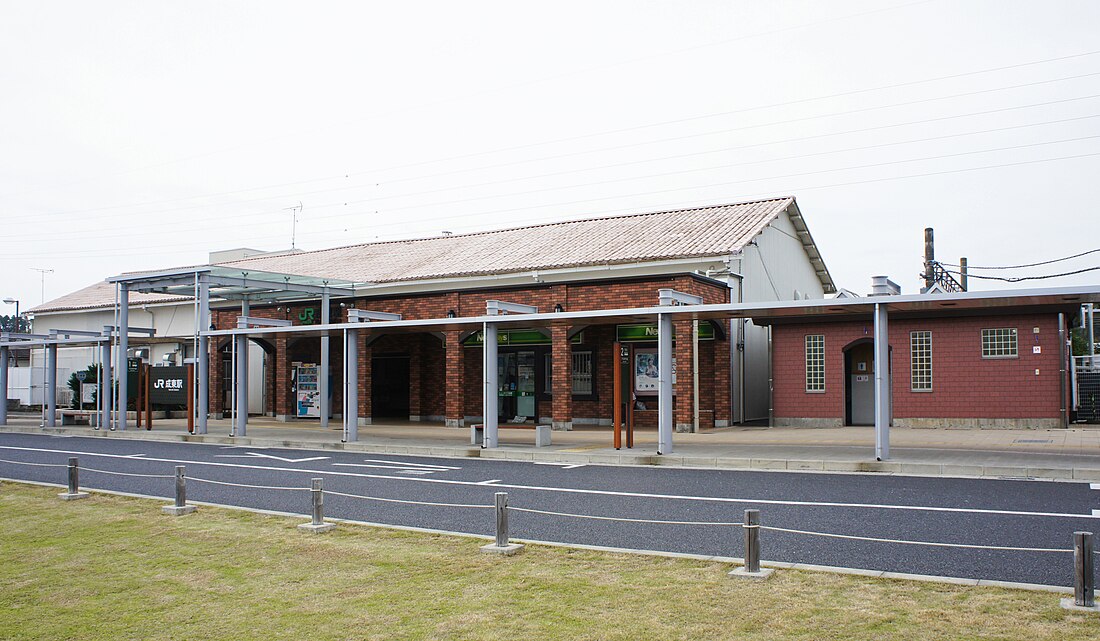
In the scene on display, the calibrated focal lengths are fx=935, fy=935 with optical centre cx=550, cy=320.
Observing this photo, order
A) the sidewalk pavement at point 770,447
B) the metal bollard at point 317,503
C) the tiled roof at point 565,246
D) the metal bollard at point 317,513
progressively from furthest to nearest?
the tiled roof at point 565,246 → the sidewalk pavement at point 770,447 → the metal bollard at point 317,503 → the metal bollard at point 317,513

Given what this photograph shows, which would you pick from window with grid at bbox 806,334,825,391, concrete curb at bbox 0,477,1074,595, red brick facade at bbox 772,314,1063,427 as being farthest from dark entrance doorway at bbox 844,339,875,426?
concrete curb at bbox 0,477,1074,595

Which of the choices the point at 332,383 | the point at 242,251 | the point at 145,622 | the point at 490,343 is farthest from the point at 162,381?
the point at 145,622

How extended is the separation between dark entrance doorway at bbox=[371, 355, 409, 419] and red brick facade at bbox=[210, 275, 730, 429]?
0.63 m

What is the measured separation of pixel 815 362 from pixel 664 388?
9.04 meters

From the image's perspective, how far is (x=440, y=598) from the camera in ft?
22.8

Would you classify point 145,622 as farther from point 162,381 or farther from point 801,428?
point 162,381

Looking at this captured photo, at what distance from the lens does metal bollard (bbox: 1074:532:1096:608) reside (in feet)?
20.0

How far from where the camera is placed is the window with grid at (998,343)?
22.2 metres

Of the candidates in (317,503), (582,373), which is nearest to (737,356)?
(582,373)

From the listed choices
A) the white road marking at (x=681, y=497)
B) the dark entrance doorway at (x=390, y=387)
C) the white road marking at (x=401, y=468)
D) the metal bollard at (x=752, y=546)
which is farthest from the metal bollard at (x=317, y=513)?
the dark entrance doorway at (x=390, y=387)

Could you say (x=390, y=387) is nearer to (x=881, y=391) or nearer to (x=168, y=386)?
(x=168, y=386)

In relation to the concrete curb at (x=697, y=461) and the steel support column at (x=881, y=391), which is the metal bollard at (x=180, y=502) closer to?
the concrete curb at (x=697, y=461)

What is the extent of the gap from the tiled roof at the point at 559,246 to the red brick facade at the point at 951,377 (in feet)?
12.2

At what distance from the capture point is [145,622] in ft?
21.4
